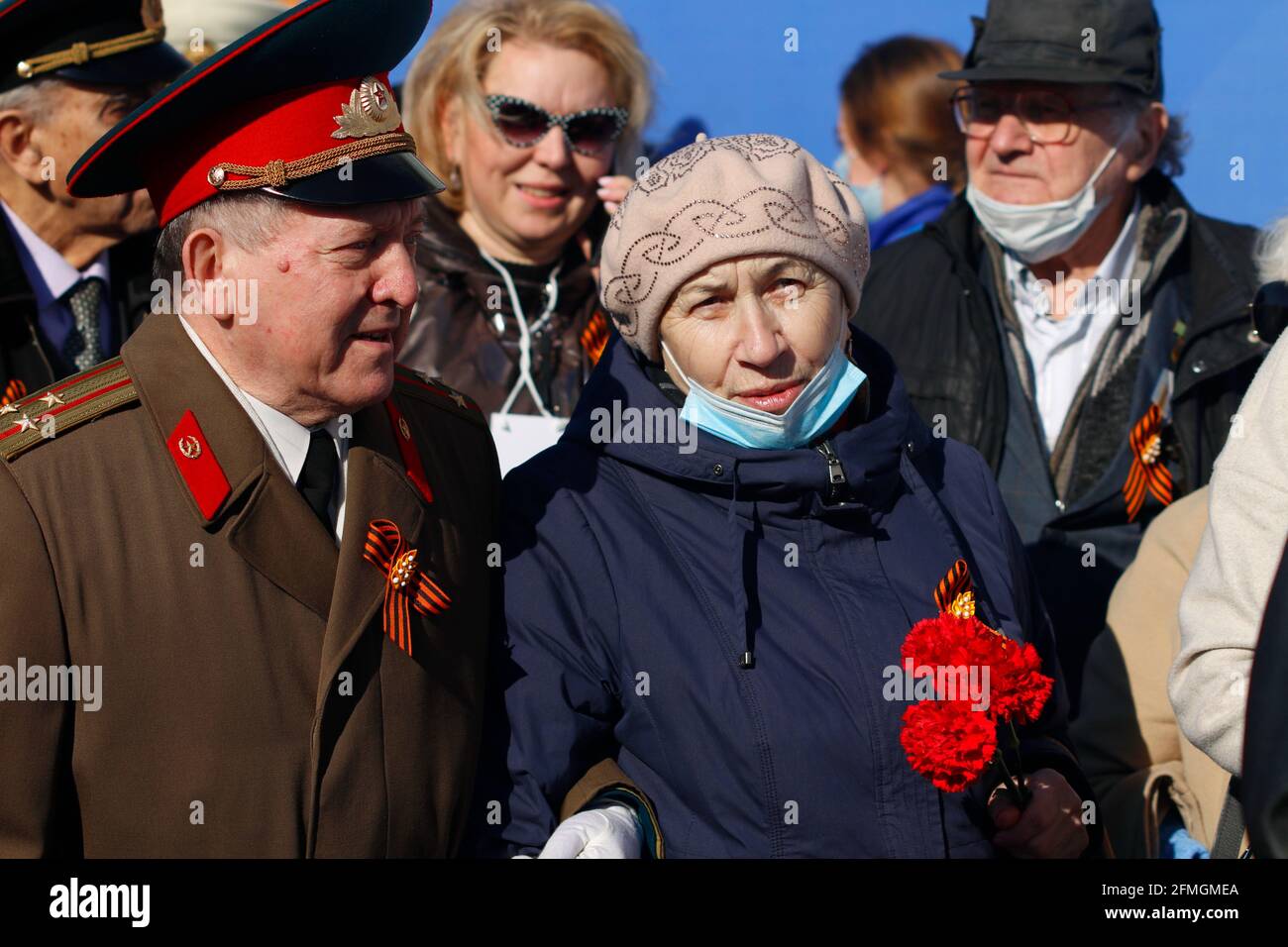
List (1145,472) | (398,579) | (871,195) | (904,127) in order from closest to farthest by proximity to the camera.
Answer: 1. (398,579)
2. (1145,472)
3. (904,127)
4. (871,195)

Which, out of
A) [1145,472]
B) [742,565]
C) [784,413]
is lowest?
[742,565]

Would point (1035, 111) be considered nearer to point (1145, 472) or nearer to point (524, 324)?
point (1145, 472)

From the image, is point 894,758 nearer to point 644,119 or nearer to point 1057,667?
point 1057,667

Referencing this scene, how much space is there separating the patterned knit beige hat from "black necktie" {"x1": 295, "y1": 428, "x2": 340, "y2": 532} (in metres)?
0.74

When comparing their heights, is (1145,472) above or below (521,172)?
below

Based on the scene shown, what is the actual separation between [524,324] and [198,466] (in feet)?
6.99

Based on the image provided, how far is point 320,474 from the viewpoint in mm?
3377

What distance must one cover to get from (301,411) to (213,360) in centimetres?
19

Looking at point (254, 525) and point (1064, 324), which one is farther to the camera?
point (1064, 324)

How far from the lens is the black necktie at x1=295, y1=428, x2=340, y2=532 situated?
11.0 ft

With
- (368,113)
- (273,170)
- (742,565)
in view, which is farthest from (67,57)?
(742,565)

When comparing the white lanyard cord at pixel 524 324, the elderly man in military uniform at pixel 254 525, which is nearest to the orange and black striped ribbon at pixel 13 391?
the white lanyard cord at pixel 524 324

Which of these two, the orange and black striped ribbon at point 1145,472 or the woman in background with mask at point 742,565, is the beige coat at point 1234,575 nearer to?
the woman in background with mask at point 742,565

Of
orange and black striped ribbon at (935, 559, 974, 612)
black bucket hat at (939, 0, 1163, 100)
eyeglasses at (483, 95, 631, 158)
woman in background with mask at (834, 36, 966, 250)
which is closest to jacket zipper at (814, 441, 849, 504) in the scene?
orange and black striped ribbon at (935, 559, 974, 612)
